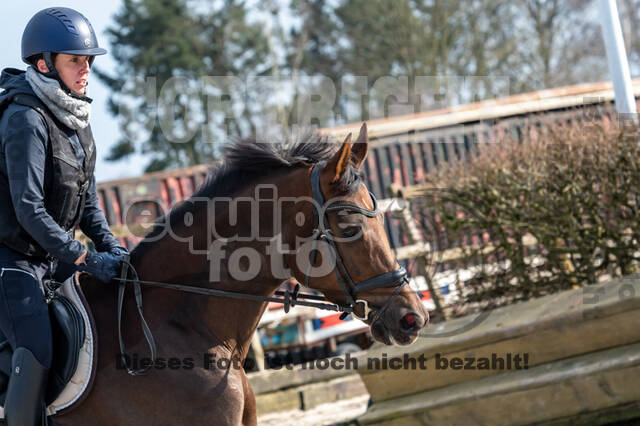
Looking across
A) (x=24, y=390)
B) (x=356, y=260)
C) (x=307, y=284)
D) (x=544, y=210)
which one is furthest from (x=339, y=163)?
(x=544, y=210)

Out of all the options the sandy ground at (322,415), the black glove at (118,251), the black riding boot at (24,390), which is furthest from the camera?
the sandy ground at (322,415)

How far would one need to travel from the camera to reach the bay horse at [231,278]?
2969 millimetres

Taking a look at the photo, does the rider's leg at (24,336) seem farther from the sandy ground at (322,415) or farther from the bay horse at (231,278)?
the sandy ground at (322,415)

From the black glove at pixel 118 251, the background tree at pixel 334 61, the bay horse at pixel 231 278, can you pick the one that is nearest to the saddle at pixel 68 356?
the bay horse at pixel 231 278

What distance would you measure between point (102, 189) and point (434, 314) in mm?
5335

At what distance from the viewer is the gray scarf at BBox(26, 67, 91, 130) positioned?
304 centimetres

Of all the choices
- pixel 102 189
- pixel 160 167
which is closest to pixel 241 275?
pixel 102 189

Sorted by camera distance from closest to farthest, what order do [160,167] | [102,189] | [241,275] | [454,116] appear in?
1. [241,275]
2. [102,189]
3. [454,116]
4. [160,167]

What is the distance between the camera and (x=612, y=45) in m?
7.41

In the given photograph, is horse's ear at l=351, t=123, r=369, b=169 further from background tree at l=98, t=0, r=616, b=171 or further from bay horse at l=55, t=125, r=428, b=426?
background tree at l=98, t=0, r=616, b=171

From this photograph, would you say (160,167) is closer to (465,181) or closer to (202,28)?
(202,28)

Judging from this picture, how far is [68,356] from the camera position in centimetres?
295

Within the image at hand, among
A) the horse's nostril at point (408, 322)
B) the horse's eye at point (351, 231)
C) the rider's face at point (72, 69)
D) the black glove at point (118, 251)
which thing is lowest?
the horse's nostril at point (408, 322)

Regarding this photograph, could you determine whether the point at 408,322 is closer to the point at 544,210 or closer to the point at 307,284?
the point at 307,284
